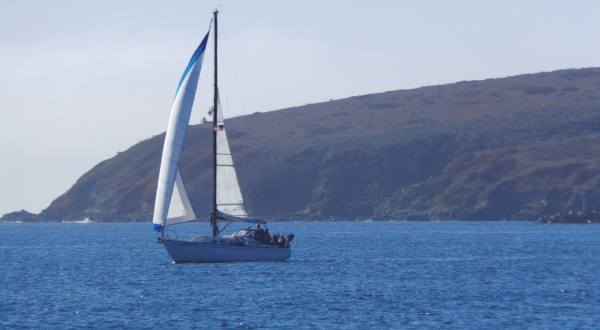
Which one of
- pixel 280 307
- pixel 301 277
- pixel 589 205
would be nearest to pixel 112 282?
pixel 301 277

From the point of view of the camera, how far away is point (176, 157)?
61812mm

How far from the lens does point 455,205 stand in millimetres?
182375

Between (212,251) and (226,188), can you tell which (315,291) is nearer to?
(212,251)

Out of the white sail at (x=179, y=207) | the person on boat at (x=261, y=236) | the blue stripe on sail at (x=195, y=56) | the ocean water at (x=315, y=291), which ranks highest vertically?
the blue stripe on sail at (x=195, y=56)

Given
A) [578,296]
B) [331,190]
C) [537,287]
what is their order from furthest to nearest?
1. [331,190]
2. [537,287]
3. [578,296]

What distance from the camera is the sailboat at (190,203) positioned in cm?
6147

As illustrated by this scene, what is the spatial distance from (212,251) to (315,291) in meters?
12.4

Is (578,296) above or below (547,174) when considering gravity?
below

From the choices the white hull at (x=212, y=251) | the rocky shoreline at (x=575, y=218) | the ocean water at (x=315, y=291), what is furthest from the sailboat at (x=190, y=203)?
the rocky shoreline at (x=575, y=218)

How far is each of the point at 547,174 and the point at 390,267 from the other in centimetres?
12157

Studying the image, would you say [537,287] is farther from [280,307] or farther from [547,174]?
[547,174]

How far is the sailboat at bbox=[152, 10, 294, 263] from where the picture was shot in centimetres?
6147

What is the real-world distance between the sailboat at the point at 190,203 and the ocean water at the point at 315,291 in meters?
1.03

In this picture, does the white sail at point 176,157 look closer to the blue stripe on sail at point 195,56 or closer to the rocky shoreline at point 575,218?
the blue stripe on sail at point 195,56
